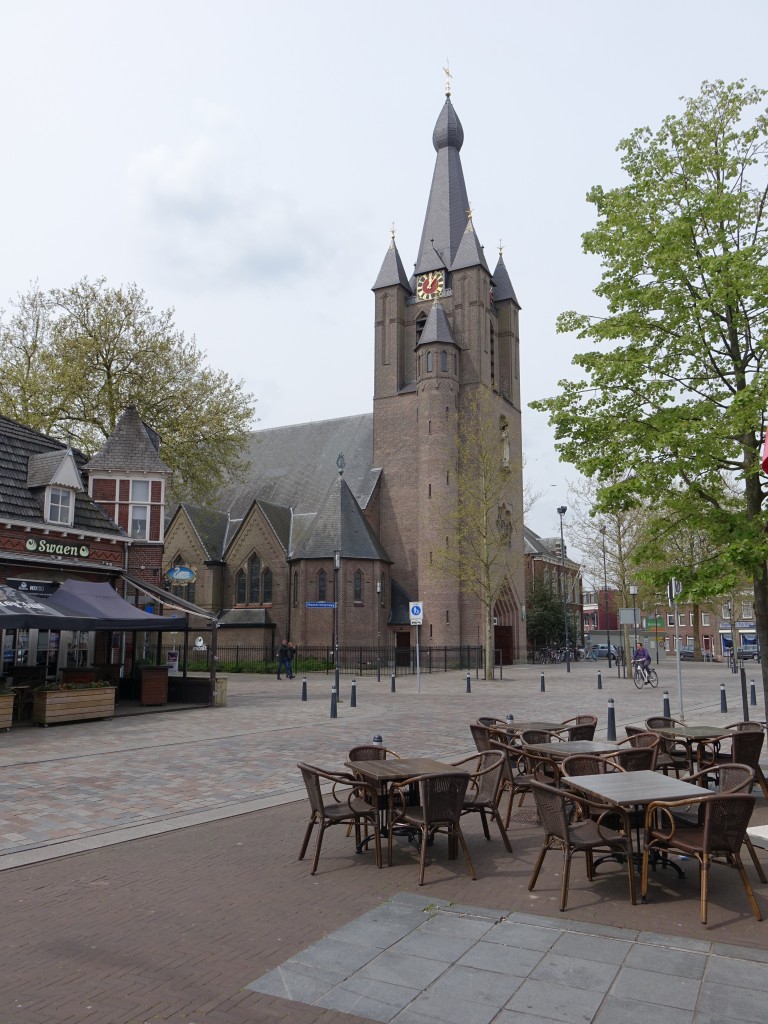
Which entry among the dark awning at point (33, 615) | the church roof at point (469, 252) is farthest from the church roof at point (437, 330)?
the dark awning at point (33, 615)

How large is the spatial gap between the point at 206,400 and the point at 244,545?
17.5m

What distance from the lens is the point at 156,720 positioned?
60.1 ft

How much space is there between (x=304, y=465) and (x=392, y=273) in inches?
556

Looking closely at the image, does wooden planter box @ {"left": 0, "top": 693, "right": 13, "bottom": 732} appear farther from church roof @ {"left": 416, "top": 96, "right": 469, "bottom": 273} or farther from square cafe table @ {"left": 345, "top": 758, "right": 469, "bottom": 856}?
church roof @ {"left": 416, "top": 96, "right": 469, "bottom": 273}

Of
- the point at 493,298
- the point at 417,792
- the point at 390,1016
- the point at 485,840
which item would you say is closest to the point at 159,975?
the point at 390,1016

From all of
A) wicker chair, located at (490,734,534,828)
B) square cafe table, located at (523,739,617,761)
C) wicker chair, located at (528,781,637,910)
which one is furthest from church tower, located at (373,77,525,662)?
wicker chair, located at (528,781,637,910)

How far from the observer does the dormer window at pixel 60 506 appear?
20312 mm

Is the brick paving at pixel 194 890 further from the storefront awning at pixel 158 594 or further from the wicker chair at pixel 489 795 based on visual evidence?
the storefront awning at pixel 158 594

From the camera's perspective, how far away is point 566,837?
19.5 feet

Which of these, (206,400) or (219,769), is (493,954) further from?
(206,400)

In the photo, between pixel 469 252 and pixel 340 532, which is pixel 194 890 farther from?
pixel 469 252

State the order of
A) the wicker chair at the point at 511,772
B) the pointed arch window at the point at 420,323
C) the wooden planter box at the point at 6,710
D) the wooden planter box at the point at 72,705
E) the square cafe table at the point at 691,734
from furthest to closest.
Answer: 1. the pointed arch window at the point at 420,323
2. the wooden planter box at the point at 72,705
3. the wooden planter box at the point at 6,710
4. the square cafe table at the point at 691,734
5. the wicker chair at the point at 511,772

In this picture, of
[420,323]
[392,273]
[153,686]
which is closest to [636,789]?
[153,686]

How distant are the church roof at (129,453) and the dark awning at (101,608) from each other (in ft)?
15.4
